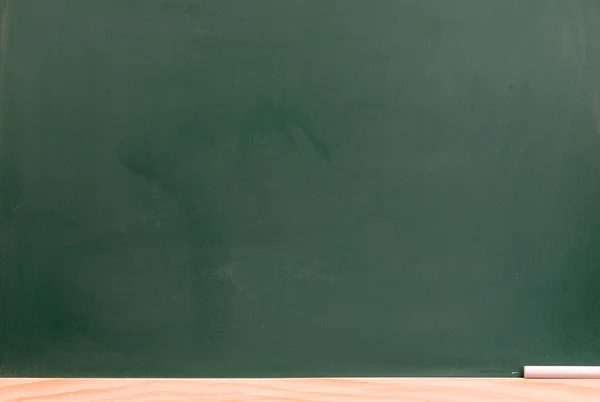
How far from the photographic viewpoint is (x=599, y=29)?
1.23 m

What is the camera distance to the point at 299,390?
1.21 m

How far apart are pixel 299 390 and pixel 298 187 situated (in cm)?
40

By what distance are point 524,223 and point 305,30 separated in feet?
1.88

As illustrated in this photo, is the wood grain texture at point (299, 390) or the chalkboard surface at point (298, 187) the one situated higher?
the chalkboard surface at point (298, 187)

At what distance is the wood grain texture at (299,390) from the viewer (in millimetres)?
1195

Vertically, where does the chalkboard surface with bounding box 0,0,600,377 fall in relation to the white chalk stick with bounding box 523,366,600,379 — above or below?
above

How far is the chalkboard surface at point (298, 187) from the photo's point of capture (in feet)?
3.96

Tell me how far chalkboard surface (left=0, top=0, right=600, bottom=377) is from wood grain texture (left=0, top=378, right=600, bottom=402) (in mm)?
23

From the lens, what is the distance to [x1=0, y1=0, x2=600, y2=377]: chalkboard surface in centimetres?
121

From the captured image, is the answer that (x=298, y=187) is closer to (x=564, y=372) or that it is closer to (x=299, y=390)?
(x=299, y=390)

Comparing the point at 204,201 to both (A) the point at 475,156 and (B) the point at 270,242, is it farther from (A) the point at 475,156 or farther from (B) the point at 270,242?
(A) the point at 475,156

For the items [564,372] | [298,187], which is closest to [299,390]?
[298,187]

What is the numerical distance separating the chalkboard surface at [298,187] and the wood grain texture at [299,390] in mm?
23

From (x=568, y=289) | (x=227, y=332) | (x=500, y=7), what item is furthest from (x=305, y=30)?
(x=568, y=289)
